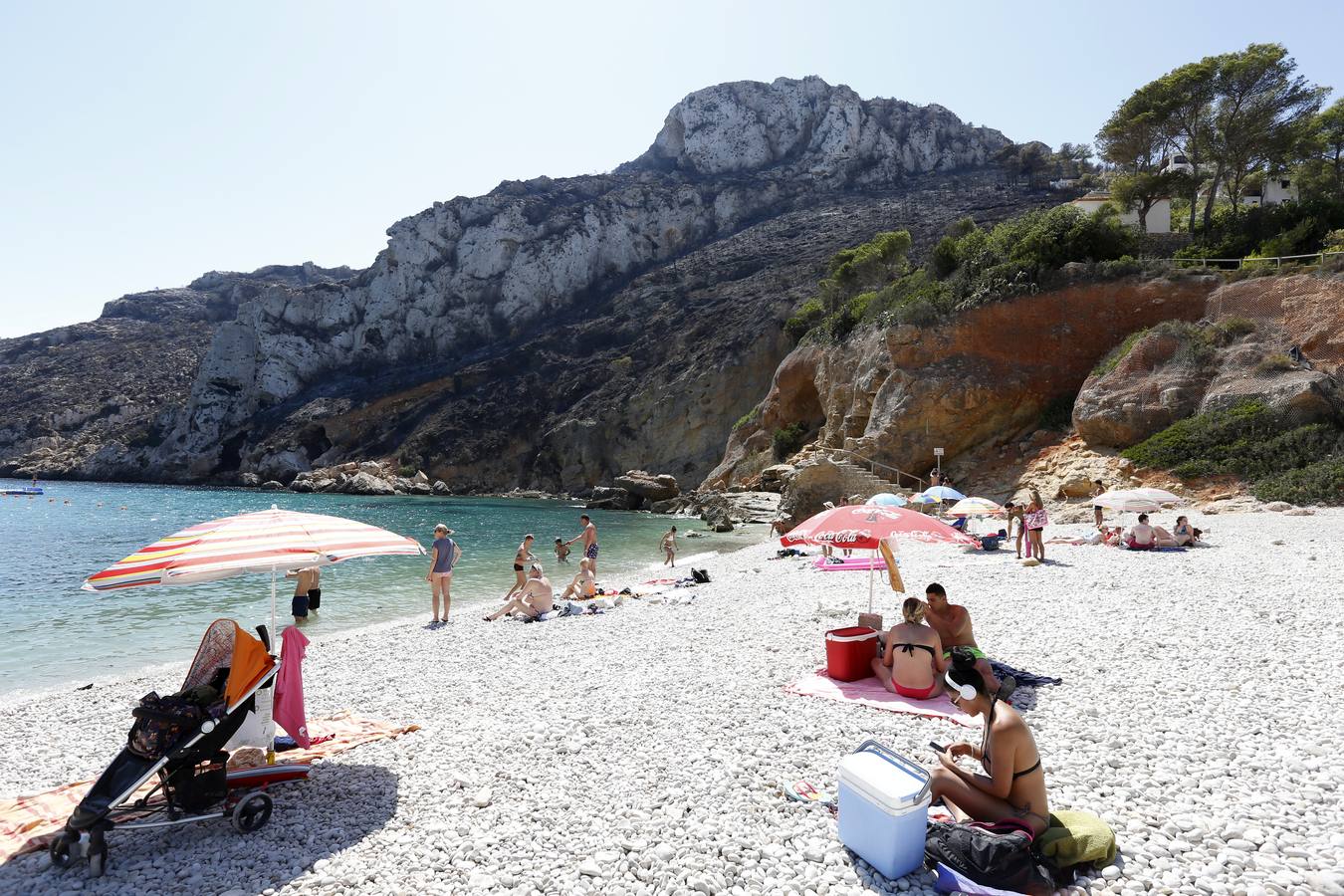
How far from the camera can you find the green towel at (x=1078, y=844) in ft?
11.5

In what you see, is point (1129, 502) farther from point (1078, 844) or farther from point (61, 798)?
point (61, 798)

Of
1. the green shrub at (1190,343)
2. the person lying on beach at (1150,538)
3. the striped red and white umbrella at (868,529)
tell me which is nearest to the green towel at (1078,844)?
the striped red and white umbrella at (868,529)

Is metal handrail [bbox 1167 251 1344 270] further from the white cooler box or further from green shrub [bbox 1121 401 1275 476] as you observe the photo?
the white cooler box

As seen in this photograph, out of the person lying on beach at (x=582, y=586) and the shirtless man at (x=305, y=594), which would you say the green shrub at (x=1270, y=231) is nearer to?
the person lying on beach at (x=582, y=586)

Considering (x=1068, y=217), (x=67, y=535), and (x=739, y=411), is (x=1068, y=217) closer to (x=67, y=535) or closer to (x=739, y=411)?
(x=739, y=411)

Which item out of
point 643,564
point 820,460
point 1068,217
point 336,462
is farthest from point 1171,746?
point 336,462

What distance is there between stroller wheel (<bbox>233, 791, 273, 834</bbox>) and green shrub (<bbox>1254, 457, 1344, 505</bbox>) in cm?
2443

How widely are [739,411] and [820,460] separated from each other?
33.1 m

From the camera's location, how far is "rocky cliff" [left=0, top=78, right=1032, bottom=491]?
70062 mm


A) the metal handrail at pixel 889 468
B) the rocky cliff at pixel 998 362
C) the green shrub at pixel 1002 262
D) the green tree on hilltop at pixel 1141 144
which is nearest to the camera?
the rocky cliff at pixel 998 362

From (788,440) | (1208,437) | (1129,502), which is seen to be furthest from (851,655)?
(788,440)

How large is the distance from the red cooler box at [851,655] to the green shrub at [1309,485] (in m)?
19.0

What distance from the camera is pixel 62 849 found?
4020 millimetres

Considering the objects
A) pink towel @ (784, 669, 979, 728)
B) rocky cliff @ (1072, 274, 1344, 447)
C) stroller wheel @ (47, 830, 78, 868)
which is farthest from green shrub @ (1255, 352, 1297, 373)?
stroller wheel @ (47, 830, 78, 868)
